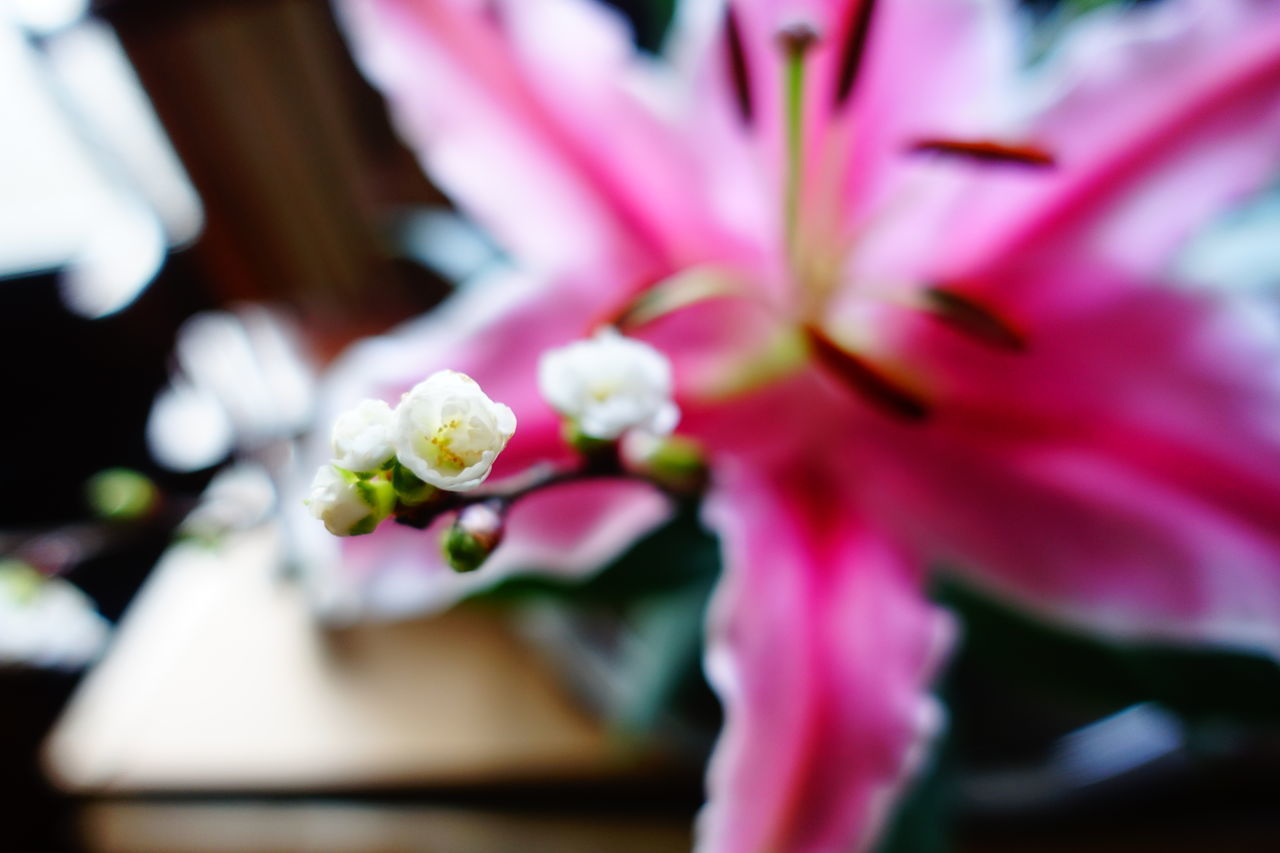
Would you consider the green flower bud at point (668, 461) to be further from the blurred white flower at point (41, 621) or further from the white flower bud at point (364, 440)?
the blurred white flower at point (41, 621)

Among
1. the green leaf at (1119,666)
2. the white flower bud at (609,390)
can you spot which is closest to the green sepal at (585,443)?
the white flower bud at (609,390)

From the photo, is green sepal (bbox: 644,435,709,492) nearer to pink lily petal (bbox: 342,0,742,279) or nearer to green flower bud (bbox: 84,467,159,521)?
pink lily petal (bbox: 342,0,742,279)

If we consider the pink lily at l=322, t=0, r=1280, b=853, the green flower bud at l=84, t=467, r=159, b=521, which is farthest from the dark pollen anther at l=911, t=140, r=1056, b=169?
the green flower bud at l=84, t=467, r=159, b=521

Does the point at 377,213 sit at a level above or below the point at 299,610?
above

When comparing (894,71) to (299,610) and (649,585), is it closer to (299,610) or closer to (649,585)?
(649,585)

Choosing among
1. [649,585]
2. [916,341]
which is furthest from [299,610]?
[916,341]
